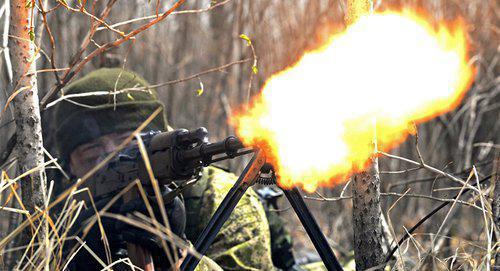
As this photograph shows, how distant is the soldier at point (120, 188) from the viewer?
2.80 meters

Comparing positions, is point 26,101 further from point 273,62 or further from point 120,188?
point 273,62

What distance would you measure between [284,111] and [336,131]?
0.20 metres

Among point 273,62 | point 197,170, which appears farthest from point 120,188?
point 273,62

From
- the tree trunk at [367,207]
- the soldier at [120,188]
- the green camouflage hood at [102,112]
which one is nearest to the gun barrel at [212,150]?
the soldier at [120,188]

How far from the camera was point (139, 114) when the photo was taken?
3.89 m

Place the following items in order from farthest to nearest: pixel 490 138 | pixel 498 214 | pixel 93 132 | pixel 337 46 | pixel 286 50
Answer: pixel 490 138 → pixel 286 50 → pixel 93 132 → pixel 337 46 → pixel 498 214

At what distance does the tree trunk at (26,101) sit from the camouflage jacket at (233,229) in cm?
102

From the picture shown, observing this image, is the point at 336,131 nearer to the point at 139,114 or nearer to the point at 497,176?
the point at 497,176

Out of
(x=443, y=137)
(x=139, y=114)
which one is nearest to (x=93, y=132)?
(x=139, y=114)

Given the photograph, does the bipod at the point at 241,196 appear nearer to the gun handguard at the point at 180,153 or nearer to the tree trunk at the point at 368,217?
the gun handguard at the point at 180,153

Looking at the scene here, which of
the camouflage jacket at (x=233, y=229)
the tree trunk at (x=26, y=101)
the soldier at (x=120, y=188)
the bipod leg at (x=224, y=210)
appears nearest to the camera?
the bipod leg at (x=224, y=210)

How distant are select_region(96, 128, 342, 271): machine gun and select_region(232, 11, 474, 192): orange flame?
0.20 feet

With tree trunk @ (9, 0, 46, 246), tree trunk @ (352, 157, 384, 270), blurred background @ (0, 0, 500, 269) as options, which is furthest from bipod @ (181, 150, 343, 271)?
blurred background @ (0, 0, 500, 269)

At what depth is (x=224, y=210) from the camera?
223cm
